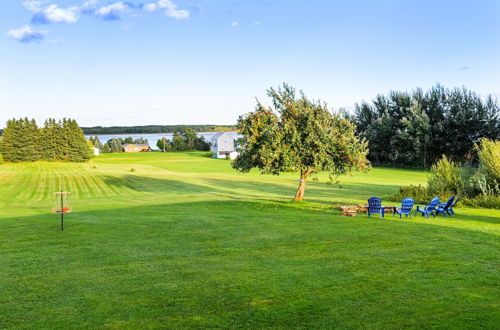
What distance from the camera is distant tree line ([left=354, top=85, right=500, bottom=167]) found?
65375mm

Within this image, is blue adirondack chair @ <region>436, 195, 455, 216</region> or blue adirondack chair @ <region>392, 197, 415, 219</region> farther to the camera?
blue adirondack chair @ <region>436, 195, 455, 216</region>

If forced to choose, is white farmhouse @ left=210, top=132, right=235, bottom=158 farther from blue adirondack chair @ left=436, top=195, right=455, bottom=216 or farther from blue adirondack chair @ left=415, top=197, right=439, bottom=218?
blue adirondack chair @ left=415, top=197, right=439, bottom=218

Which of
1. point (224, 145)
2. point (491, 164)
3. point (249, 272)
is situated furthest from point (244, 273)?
point (224, 145)

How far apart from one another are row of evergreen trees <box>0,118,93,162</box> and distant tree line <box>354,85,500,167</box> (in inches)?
2526

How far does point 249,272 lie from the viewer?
1091 centimetres

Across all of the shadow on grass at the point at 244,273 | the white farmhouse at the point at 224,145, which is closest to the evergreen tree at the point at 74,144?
the white farmhouse at the point at 224,145

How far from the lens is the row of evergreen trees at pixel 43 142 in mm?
92750

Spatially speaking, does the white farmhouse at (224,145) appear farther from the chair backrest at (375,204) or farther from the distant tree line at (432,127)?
the chair backrest at (375,204)

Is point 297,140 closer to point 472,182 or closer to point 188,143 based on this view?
point 472,182

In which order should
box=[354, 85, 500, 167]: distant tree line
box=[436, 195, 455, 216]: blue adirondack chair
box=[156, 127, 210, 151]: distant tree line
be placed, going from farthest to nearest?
box=[156, 127, 210, 151]: distant tree line < box=[354, 85, 500, 167]: distant tree line < box=[436, 195, 455, 216]: blue adirondack chair

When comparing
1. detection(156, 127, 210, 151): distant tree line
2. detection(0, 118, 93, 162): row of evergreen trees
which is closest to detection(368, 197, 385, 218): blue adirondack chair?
detection(0, 118, 93, 162): row of evergreen trees

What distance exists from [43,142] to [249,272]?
9631cm

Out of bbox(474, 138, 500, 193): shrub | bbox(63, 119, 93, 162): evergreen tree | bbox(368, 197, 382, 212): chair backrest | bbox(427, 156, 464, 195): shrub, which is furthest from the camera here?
bbox(63, 119, 93, 162): evergreen tree

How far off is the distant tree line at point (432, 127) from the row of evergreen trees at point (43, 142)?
2526 inches
